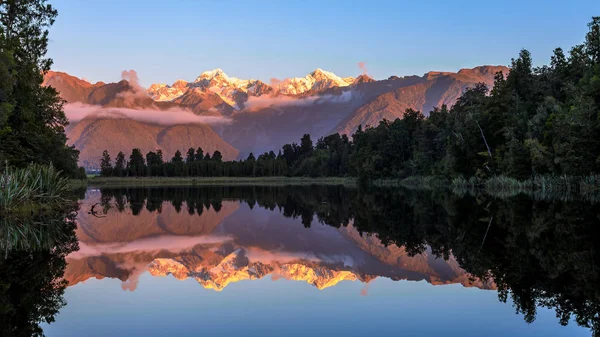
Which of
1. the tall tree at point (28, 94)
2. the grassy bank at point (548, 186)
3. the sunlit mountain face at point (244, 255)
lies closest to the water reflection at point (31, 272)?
the sunlit mountain face at point (244, 255)

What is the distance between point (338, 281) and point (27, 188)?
2096cm

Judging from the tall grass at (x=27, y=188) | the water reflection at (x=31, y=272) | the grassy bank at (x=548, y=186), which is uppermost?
the tall grass at (x=27, y=188)

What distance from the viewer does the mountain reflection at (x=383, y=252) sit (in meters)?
14.0

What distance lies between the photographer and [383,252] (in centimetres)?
2050

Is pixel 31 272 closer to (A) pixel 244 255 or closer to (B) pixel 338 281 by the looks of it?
(A) pixel 244 255

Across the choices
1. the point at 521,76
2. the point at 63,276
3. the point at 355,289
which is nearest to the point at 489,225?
the point at 355,289

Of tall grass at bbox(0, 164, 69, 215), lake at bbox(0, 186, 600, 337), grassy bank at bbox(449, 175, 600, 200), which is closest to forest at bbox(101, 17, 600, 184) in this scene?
grassy bank at bbox(449, 175, 600, 200)

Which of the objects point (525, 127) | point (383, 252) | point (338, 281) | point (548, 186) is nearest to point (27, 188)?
point (383, 252)

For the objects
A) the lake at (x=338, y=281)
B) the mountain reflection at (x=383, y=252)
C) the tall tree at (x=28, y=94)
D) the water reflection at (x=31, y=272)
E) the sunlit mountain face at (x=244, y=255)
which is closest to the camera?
the lake at (x=338, y=281)

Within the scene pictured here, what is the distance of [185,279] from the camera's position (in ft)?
50.9

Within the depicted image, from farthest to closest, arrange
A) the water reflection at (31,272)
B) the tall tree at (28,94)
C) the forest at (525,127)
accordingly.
A: the forest at (525,127)
the tall tree at (28,94)
the water reflection at (31,272)

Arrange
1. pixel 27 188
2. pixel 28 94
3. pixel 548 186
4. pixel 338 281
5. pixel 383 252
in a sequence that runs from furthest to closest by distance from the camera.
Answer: pixel 548 186, pixel 28 94, pixel 27 188, pixel 383 252, pixel 338 281

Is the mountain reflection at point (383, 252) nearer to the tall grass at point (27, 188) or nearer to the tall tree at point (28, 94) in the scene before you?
the tall grass at point (27, 188)

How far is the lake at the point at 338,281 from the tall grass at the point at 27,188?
3.94m
